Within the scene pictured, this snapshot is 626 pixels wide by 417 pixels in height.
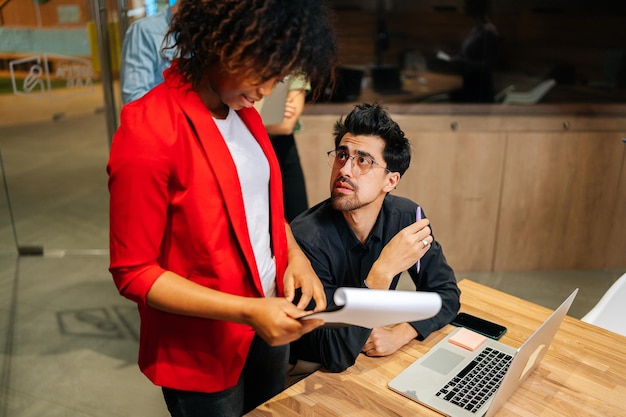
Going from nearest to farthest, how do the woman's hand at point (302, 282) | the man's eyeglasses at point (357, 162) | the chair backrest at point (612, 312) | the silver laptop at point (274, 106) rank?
the woman's hand at point (302, 282), the man's eyeglasses at point (357, 162), the chair backrest at point (612, 312), the silver laptop at point (274, 106)

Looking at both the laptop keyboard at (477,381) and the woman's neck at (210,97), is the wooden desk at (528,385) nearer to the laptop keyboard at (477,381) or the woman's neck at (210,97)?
the laptop keyboard at (477,381)

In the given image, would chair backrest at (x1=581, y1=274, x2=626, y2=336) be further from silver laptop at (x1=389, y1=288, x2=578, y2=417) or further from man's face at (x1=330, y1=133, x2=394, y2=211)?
man's face at (x1=330, y1=133, x2=394, y2=211)

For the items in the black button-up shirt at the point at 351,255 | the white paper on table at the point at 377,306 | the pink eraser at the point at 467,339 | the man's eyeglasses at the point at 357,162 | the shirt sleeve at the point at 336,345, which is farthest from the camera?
the man's eyeglasses at the point at 357,162

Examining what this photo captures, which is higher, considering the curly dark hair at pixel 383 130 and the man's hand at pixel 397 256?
the curly dark hair at pixel 383 130

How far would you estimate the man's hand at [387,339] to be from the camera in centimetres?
144

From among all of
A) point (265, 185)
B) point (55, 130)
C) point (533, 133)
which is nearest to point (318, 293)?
point (265, 185)

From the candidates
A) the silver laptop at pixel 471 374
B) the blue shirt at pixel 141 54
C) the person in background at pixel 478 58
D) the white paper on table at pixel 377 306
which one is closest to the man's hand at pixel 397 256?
the silver laptop at pixel 471 374

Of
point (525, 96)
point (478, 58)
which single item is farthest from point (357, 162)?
point (525, 96)

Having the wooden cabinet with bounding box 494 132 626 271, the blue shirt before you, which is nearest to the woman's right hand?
the blue shirt

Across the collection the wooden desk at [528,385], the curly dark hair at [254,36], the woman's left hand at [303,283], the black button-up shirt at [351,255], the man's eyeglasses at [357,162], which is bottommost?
the wooden desk at [528,385]

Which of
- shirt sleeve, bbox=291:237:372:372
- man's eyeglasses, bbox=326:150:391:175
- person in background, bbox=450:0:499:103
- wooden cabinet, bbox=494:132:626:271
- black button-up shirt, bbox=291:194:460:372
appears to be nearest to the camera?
shirt sleeve, bbox=291:237:372:372

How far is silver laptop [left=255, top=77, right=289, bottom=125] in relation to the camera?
2.42 m

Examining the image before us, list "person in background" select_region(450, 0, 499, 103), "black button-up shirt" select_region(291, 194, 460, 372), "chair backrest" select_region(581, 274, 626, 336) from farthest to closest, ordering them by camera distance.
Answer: "person in background" select_region(450, 0, 499, 103) → "chair backrest" select_region(581, 274, 626, 336) → "black button-up shirt" select_region(291, 194, 460, 372)

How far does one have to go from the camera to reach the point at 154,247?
1005 mm
